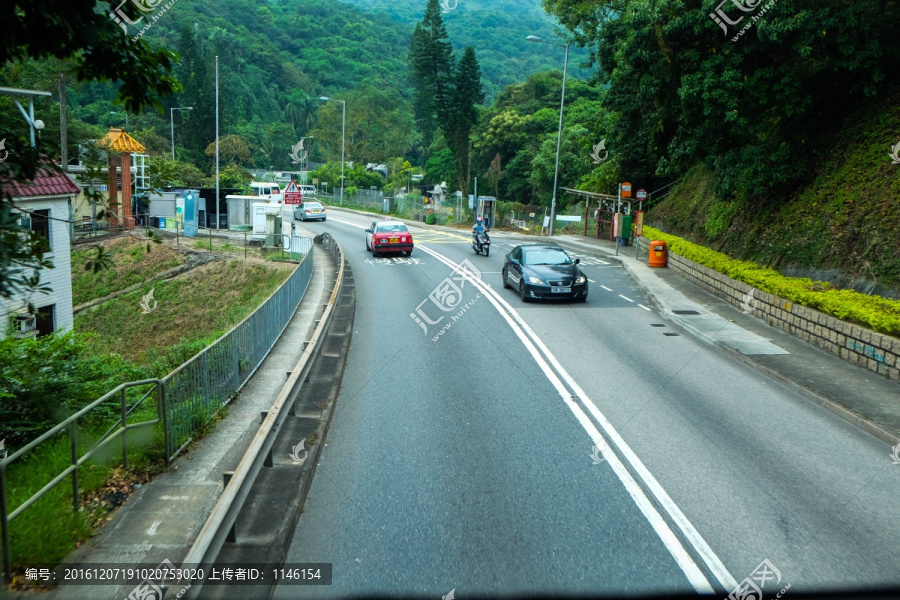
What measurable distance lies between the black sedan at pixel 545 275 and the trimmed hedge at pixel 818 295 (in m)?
3.99

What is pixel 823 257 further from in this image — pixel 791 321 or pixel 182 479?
pixel 182 479

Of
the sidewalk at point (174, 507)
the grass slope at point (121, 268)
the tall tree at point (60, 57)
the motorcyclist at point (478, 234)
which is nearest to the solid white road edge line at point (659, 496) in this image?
the sidewalk at point (174, 507)

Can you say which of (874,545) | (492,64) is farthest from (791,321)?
(492,64)

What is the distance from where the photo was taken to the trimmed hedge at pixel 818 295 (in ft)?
40.6

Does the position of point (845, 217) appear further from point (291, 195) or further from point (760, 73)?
point (291, 195)

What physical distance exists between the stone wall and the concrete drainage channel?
8985 millimetres

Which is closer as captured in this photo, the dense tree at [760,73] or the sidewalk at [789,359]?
the sidewalk at [789,359]

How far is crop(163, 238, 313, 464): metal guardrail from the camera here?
8.16 metres

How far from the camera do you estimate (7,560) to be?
4.85 m

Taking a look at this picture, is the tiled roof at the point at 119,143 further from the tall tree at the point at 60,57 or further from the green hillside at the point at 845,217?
the tall tree at the point at 60,57

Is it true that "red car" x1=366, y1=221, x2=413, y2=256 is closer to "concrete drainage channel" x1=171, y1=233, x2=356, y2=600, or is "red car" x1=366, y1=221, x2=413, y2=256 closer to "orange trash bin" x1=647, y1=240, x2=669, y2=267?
"orange trash bin" x1=647, y1=240, x2=669, y2=267

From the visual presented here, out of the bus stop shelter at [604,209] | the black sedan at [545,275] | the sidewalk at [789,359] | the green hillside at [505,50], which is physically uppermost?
the green hillside at [505,50]

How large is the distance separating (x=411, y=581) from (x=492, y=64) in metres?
157

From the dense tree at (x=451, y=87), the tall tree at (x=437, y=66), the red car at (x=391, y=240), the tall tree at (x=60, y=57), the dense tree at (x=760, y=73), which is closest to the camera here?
the tall tree at (x=60, y=57)
